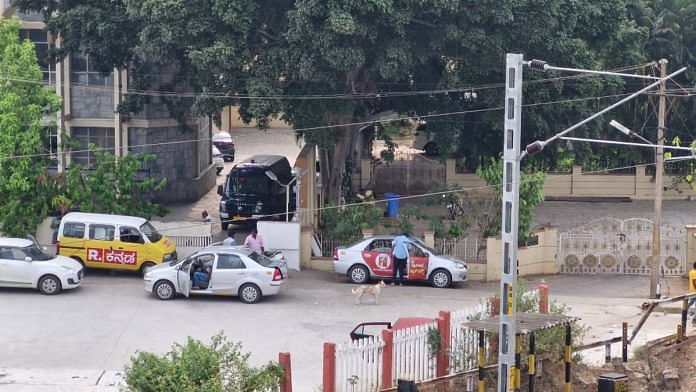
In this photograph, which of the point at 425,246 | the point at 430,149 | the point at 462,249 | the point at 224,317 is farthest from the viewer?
the point at 430,149

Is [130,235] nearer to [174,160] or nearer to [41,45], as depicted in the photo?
[174,160]

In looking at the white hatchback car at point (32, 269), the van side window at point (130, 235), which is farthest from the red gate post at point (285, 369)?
the van side window at point (130, 235)

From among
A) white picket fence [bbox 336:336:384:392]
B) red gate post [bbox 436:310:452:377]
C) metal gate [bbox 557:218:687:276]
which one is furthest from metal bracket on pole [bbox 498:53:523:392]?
metal gate [bbox 557:218:687:276]

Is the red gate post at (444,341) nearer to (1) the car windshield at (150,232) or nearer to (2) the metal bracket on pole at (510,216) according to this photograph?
(2) the metal bracket on pole at (510,216)

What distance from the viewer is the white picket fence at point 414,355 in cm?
2138

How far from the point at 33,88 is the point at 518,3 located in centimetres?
1270

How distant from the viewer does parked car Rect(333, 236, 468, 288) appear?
31328 mm

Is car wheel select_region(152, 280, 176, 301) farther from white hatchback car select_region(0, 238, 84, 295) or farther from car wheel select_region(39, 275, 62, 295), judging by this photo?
car wheel select_region(39, 275, 62, 295)

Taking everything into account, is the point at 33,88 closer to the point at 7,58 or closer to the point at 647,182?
the point at 7,58

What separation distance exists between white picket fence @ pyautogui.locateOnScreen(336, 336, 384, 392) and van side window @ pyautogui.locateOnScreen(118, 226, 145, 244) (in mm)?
11140

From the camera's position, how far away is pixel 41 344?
25.6 metres

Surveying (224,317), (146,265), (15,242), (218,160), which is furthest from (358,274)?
(218,160)

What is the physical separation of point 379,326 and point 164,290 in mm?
6101

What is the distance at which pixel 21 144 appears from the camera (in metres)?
32.5
